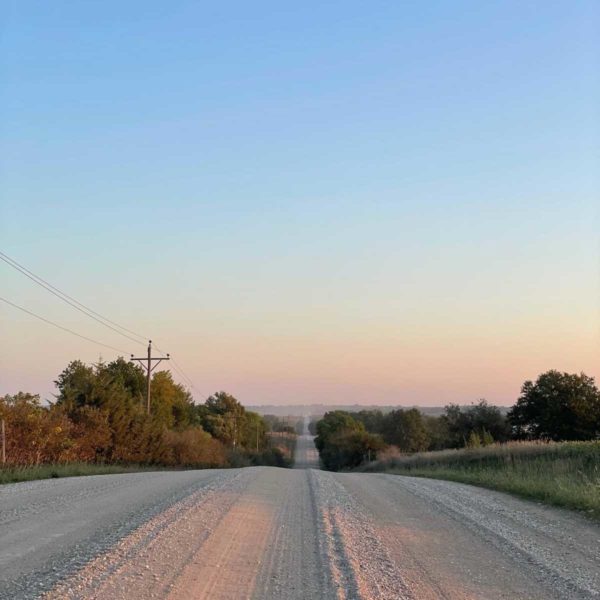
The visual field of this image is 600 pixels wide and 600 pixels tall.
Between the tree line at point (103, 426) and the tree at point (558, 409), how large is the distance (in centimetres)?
2996

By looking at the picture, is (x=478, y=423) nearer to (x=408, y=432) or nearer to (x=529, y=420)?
(x=529, y=420)

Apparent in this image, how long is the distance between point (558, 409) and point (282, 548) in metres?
61.4

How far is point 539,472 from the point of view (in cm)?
2114

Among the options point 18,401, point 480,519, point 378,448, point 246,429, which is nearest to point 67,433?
point 18,401

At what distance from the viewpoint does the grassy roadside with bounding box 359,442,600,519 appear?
14.5 meters

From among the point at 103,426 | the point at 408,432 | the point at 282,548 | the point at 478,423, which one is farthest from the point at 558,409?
the point at 282,548

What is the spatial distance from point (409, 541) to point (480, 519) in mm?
3080

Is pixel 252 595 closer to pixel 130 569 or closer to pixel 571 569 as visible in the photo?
pixel 130 569

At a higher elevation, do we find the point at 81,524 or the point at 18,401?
the point at 18,401

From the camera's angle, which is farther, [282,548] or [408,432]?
[408,432]

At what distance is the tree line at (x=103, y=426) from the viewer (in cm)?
2741

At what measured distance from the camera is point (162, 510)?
1130 centimetres

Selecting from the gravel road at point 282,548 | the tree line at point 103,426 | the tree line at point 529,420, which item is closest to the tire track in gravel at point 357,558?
the gravel road at point 282,548

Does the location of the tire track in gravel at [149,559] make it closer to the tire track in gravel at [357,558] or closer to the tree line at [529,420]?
the tire track in gravel at [357,558]
